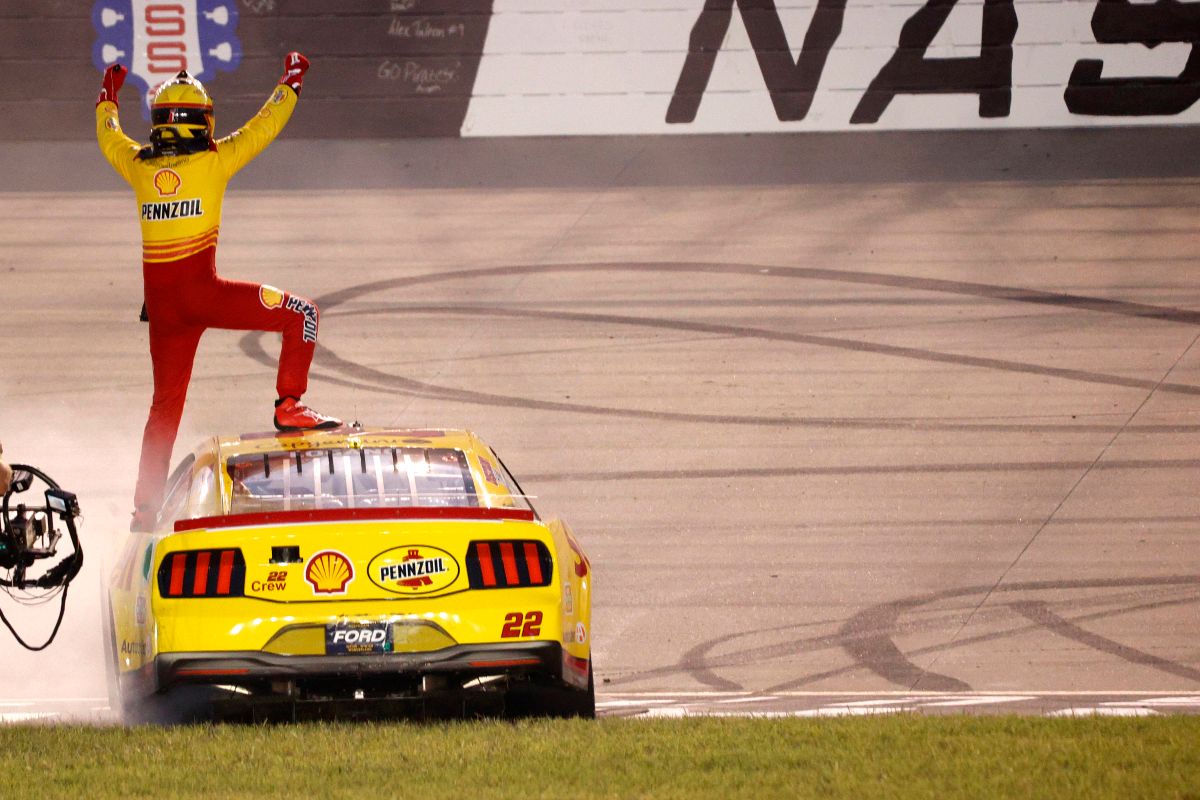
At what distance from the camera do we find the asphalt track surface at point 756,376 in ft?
27.7

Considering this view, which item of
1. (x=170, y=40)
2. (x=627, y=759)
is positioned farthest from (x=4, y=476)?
(x=170, y=40)

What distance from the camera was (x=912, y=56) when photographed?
65.0 ft

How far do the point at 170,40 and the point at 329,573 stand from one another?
1475cm

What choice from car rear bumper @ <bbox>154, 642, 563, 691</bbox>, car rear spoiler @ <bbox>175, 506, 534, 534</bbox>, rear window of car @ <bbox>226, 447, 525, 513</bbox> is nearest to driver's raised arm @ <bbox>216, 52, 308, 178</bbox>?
rear window of car @ <bbox>226, 447, 525, 513</bbox>

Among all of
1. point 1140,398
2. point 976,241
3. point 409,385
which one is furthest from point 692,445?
point 976,241

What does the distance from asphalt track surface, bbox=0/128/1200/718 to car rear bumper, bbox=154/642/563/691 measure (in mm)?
1393

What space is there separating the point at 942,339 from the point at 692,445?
2943 mm

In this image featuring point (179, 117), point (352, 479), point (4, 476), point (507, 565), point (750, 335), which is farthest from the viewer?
point (750, 335)

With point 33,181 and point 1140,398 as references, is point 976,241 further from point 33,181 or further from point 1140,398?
Answer: point 33,181

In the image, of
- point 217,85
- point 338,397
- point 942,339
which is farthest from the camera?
point 217,85

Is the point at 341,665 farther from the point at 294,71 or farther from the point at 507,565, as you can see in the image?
the point at 294,71

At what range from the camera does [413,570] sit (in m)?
6.11

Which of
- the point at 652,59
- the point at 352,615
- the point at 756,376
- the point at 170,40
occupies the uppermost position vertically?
the point at 170,40

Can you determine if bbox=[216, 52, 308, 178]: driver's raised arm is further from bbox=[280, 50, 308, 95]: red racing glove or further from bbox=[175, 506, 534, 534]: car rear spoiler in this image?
bbox=[175, 506, 534, 534]: car rear spoiler
